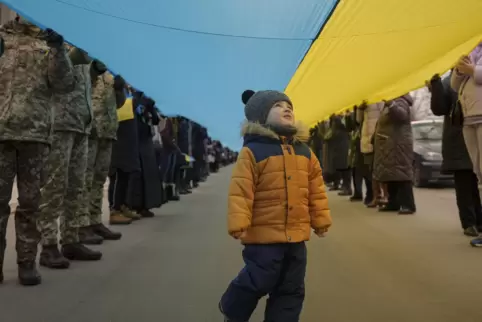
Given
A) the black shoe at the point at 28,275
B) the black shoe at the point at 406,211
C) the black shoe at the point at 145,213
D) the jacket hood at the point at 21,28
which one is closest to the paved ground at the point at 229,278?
the black shoe at the point at 28,275

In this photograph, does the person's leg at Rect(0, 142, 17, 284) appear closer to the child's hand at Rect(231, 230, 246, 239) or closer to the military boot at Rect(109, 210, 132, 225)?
the child's hand at Rect(231, 230, 246, 239)

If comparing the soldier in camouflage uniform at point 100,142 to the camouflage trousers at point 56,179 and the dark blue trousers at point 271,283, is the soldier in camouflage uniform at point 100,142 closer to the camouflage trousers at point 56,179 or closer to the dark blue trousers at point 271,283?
the camouflage trousers at point 56,179

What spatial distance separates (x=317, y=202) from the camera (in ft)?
9.47

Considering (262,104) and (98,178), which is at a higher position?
(262,104)

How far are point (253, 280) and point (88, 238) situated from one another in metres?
3.21

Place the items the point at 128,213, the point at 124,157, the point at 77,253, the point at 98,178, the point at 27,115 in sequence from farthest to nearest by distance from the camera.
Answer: the point at 128,213 → the point at 124,157 → the point at 98,178 → the point at 77,253 → the point at 27,115

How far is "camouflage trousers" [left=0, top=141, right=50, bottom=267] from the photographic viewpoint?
12.0 feet

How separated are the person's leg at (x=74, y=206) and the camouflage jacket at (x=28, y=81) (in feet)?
2.61

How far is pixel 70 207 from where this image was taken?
466cm

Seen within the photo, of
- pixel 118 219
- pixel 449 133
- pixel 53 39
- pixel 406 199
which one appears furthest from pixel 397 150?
pixel 53 39

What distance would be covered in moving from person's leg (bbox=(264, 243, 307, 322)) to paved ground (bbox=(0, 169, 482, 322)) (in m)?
0.38

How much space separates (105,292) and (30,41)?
1.76 meters

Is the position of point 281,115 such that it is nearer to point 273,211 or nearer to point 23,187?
point 273,211

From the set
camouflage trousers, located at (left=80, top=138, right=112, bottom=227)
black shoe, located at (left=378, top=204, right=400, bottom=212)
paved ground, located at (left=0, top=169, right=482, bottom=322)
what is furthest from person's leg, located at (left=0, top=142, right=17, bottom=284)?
black shoe, located at (left=378, top=204, right=400, bottom=212)
